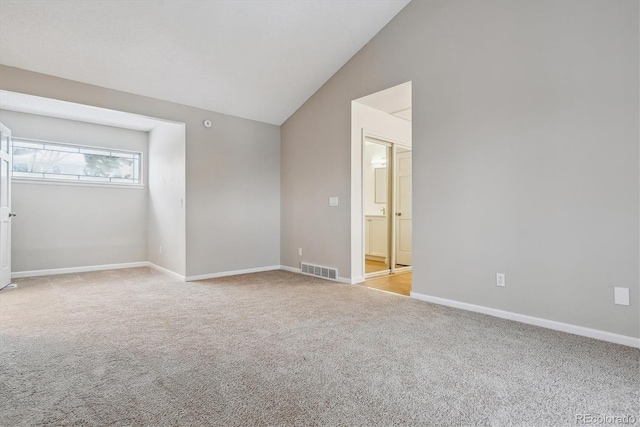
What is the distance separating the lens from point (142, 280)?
188 inches

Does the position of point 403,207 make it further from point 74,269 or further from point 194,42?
point 74,269

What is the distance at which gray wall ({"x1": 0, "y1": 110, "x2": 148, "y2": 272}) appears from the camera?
5.03 metres

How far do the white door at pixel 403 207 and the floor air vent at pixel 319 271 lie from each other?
5.72ft

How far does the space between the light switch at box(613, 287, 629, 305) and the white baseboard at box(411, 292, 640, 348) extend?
0.80 ft

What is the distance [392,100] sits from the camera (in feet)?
14.4

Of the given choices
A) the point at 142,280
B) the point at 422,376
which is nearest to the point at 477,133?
the point at 422,376

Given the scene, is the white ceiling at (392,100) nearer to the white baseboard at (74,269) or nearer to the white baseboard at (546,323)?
the white baseboard at (546,323)

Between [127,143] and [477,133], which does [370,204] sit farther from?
[127,143]

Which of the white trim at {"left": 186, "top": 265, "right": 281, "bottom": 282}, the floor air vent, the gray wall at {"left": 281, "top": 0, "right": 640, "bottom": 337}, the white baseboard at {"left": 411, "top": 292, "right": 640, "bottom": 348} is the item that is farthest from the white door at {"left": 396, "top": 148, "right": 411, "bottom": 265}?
the white baseboard at {"left": 411, "top": 292, "right": 640, "bottom": 348}

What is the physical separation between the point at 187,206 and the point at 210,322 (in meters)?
2.22

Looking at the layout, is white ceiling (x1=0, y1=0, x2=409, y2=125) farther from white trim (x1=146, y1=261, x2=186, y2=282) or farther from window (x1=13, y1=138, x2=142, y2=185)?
white trim (x1=146, y1=261, x2=186, y2=282)

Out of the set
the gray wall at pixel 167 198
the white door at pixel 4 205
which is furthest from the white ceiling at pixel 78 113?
the white door at pixel 4 205

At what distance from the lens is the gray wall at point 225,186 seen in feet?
15.4

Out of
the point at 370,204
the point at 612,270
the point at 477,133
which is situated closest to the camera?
the point at 612,270
